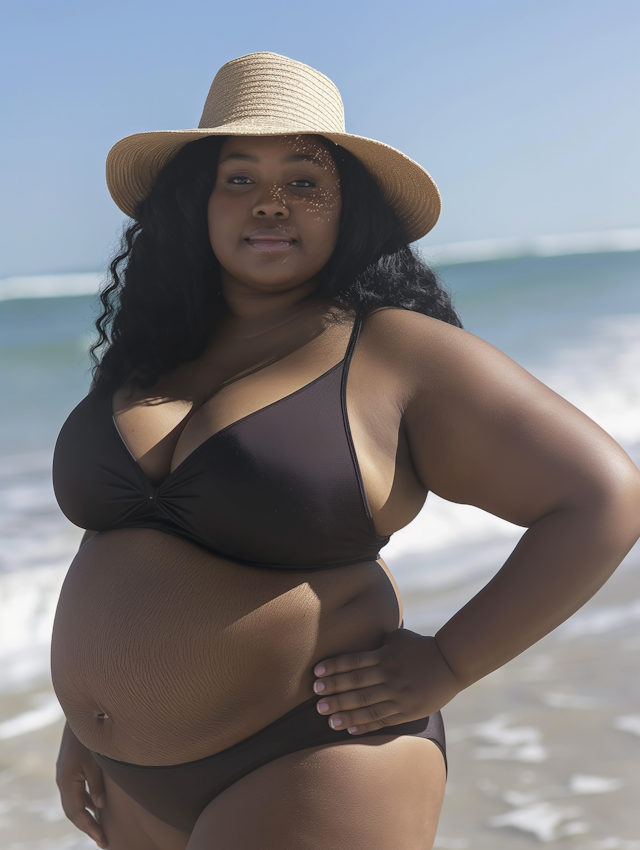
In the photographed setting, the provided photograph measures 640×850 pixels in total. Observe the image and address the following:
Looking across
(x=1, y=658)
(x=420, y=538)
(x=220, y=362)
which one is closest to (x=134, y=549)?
(x=220, y=362)

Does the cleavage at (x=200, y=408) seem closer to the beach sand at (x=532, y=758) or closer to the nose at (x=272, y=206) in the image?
the nose at (x=272, y=206)

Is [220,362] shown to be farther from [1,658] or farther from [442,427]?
[1,658]

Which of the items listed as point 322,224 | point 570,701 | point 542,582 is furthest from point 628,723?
point 322,224

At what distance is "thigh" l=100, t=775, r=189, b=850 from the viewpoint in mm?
1647

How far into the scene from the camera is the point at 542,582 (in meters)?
1.45

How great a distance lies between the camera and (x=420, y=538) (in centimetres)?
505

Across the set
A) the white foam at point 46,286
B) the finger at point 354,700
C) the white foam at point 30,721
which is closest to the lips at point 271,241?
the finger at point 354,700

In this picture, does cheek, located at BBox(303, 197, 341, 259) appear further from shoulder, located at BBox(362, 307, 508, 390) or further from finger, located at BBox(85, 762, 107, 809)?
finger, located at BBox(85, 762, 107, 809)

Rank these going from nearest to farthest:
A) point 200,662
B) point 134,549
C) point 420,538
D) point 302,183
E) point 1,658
Result: point 200,662 < point 134,549 < point 302,183 < point 1,658 < point 420,538

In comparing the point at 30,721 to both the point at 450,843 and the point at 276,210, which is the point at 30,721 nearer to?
the point at 450,843

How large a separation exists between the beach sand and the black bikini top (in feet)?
4.75

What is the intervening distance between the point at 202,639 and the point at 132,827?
58cm

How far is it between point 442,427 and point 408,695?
0.47 m

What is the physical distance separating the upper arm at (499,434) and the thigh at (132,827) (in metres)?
0.89
